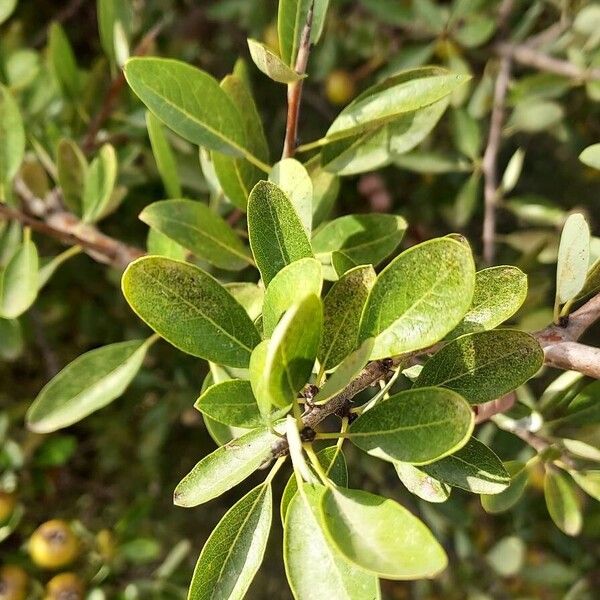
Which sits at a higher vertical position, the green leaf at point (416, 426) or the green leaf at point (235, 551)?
the green leaf at point (416, 426)

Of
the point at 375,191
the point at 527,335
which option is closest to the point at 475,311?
the point at 527,335

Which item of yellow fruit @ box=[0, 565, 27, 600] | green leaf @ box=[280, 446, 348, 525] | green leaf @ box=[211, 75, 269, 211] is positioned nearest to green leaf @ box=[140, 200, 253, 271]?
green leaf @ box=[211, 75, 269, 211]

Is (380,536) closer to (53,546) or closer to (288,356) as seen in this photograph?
(288,356)

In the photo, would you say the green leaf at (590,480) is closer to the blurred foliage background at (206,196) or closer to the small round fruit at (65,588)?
the blurred foliage background at (206,196)

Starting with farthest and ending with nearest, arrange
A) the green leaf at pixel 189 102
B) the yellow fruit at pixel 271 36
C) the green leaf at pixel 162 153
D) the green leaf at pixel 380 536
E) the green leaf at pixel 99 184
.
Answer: the yellow fruit at pixel 271 36 < the green leaf at pixel 99 184 < the green leaf at pixel 162 153 < the green leaf at pixel 189 102 < the green leaf at pixel 380 536

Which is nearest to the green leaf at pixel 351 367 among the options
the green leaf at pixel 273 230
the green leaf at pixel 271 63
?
the green leaf at pixel 273 230

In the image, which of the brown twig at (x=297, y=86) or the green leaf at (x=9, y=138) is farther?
the green leaf at (x=9, y=138)
